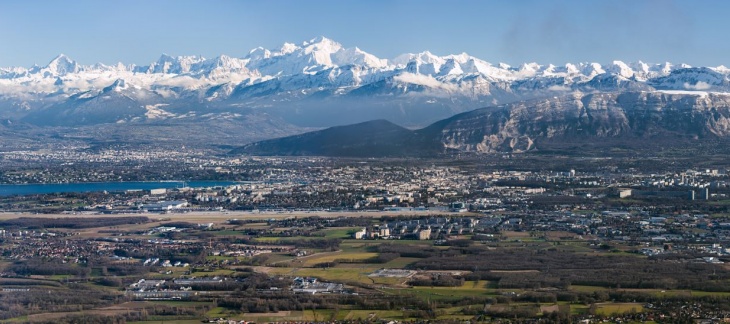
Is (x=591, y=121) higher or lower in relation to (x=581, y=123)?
higher

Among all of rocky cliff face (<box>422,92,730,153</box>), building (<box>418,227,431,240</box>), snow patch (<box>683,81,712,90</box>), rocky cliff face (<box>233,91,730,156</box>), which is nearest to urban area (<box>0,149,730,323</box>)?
building (<box>418,227,431,240</box>)

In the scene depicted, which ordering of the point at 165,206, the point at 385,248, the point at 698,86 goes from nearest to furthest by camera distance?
the point at 385,248 < the point at 165,206 < the point at 698,86

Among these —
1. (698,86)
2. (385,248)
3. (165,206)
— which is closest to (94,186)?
(165,206)

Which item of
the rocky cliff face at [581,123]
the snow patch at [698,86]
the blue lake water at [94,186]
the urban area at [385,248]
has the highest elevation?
the snow patch at [698,86]

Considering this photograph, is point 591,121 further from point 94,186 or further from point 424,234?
point 424,234

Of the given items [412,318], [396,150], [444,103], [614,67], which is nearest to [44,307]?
[412,318]

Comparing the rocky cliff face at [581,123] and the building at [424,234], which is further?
the rocky cliff face at [581,123]

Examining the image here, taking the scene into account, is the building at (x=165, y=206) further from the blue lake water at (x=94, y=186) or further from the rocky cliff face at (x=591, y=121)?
the rocky cliff face at (x=591, y=121)

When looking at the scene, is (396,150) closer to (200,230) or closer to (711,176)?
(711,176)

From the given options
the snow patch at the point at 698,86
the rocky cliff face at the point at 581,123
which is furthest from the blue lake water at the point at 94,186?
the snow patch at the point at 698,86

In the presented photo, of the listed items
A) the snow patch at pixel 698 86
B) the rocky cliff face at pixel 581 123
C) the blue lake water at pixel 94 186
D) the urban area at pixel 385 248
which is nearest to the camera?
the urban area at pixel 385 248
